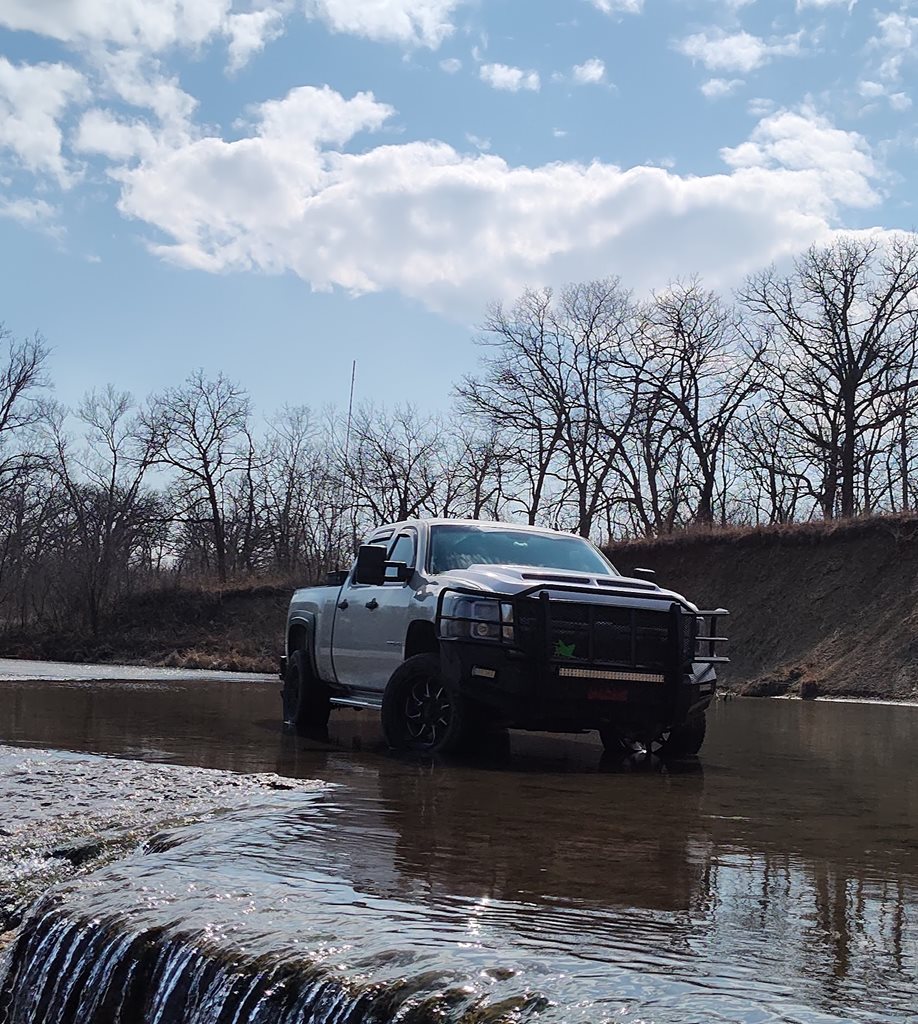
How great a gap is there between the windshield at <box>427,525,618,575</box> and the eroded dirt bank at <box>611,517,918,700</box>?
699 inches

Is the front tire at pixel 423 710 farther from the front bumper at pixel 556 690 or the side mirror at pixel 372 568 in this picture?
the side mirror at pixel 372 568

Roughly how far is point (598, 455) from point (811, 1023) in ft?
197

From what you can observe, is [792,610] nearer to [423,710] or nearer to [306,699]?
[306,699]

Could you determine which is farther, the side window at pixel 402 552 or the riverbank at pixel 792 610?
the riverbank at pixel 792 610

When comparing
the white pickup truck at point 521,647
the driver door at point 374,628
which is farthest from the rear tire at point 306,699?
the white pickup truck at point 521,647

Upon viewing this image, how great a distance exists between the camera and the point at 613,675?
9516 millimetres

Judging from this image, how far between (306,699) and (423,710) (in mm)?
2780

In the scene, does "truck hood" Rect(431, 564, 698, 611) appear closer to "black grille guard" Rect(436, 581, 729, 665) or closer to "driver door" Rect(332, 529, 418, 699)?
"black grille guard" Rect(436, 581, 729, 665)

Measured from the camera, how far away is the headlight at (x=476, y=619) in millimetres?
9375

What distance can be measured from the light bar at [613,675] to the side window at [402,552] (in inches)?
84.6

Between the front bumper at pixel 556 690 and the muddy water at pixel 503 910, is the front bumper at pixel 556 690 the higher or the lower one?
the higher one

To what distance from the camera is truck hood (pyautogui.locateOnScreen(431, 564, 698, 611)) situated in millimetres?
9484

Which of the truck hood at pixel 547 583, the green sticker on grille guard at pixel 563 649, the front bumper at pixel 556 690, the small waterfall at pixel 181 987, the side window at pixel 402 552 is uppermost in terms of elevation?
the side window at pixel 402 552

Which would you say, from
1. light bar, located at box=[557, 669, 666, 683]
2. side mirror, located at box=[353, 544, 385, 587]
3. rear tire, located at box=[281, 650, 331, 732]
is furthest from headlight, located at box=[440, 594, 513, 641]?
rear tire, located at box=[281, 650, 331, 732]
